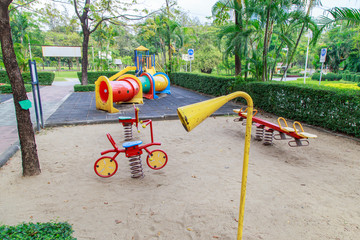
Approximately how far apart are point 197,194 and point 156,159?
1024 millimetres

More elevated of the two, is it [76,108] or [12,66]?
[12,66]

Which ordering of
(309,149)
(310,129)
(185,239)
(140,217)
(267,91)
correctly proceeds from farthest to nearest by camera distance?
1. (267,91)
2. (310,129)
3. (309,149)
4. (140,217)
5. (185,239)

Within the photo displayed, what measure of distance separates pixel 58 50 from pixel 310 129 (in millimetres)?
22662

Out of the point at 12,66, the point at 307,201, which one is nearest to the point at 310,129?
the point at 307,201

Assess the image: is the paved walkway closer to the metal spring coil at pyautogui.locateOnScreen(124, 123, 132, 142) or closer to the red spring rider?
the metal spring coil at pyautogui.locateOnScreen(124, 123, 132, 142)

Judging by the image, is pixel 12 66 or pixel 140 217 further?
pixel 12 66

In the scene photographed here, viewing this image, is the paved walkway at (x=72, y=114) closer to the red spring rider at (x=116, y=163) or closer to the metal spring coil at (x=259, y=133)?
the red spring rider at (x=116, y=163)

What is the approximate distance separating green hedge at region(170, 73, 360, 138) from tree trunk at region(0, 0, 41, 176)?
22.1 feet

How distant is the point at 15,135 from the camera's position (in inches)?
235

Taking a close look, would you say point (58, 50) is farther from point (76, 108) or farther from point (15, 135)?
point (15, 135)

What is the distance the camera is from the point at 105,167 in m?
3.76

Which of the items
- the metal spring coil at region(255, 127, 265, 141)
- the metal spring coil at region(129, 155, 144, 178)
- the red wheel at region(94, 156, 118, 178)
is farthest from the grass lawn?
the metal spring coil at region(129, 155, 144, 178)

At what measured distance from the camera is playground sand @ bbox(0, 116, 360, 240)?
2643mm

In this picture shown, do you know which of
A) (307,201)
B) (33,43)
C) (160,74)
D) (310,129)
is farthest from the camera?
(33,43)
